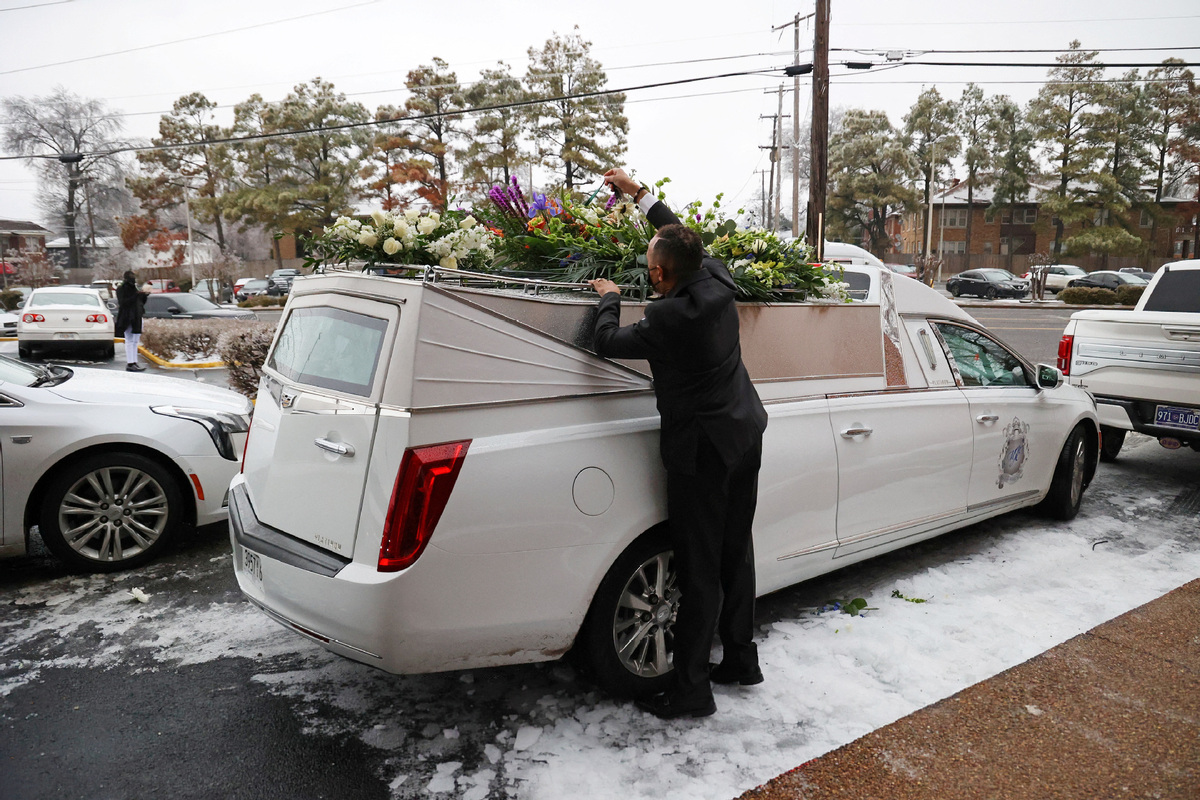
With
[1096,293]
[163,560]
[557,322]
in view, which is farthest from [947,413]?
[1096,293]

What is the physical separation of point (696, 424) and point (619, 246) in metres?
1.01

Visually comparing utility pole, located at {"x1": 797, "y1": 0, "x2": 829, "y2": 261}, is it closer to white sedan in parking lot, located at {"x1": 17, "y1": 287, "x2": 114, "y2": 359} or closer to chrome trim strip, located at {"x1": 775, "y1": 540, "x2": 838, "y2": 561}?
chrome trim strip, located at {"x1": 775, "y1": 540, "x2": 838, "y2": 561}

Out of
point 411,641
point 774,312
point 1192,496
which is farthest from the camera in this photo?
point 1192,496

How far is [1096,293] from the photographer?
3067cm

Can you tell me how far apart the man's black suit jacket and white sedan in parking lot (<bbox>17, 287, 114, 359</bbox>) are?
54.0ft

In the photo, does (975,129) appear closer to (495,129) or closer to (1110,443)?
(495,129)

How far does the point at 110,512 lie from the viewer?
4688 mm

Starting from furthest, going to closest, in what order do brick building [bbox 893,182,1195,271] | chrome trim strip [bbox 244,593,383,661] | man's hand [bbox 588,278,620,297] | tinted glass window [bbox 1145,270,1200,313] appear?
brick building [bbox 893,182,1195,271] → tinted glass window [bbox 1145,270,1200,313] → man's hand [bbox 588,278,620,297] → chrome trim strip [bbox 244,593,383,661]

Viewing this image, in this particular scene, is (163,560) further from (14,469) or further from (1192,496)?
(1192,496)

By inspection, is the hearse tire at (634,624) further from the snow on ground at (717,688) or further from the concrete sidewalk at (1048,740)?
the concrete sidewalk at (1048,740)

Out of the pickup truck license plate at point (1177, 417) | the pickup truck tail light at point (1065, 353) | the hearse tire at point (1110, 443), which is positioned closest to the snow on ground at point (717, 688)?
the pickup truck license plate at point (1177, 417)

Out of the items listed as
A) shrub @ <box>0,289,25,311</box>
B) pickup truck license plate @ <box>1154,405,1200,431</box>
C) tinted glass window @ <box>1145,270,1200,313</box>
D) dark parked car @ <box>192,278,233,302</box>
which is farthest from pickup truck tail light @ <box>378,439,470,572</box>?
shrub @ <box>0,289,25,311</box>

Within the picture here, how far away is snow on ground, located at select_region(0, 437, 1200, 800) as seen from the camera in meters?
2.87

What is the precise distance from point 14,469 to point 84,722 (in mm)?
1916
